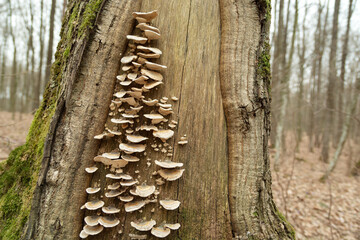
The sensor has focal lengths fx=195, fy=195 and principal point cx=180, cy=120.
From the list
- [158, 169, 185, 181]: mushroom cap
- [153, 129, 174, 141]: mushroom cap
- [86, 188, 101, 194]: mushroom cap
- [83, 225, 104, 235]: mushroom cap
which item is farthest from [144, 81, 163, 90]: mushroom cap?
[83, 225, 104, 235]: mushroom cap

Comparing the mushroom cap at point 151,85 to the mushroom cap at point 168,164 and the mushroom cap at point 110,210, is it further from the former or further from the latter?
the mushroom cap at point 110,210

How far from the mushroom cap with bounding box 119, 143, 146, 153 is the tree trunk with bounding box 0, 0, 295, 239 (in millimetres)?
134

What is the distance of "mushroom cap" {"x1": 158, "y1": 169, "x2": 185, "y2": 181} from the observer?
1756 mm

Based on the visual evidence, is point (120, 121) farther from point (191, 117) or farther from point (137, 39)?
point (137, 39)

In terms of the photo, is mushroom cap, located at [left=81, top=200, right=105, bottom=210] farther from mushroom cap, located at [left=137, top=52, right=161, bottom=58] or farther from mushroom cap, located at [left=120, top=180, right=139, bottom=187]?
mushroom cap, located at [left=137, top=52, right=161, bottom=58]

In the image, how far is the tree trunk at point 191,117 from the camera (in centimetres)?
175

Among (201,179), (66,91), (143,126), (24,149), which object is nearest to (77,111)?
(66,91)

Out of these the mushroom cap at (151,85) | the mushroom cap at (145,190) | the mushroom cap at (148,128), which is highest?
the mushroom cap at (151,85)

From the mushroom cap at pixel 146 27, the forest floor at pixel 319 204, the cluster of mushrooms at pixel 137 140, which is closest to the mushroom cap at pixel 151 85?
the cluster of mushrooms at pixel 137 140

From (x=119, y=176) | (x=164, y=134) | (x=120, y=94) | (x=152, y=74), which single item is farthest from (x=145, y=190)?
(x=152, y=74)

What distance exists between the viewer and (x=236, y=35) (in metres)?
1.98

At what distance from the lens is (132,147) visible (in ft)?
5.86

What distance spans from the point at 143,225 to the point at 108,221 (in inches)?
12.5

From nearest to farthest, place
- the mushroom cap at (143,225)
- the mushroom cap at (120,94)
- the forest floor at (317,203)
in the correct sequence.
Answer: the mushroom cap at (143,225)
the mushroom cap at (120,94)
the forest floor at (317,203)
